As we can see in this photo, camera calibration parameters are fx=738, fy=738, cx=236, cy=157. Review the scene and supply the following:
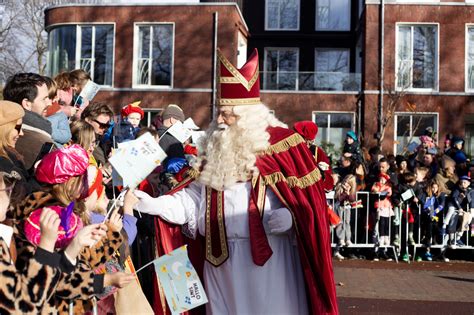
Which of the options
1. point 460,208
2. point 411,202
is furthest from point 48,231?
point 460,208

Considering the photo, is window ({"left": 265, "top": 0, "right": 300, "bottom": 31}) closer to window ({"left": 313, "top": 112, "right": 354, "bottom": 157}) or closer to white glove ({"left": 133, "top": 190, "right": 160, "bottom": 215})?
window ({"left": 313, "top": 112, "right": 354, "bottom": 157})

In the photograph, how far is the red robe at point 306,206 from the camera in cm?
504

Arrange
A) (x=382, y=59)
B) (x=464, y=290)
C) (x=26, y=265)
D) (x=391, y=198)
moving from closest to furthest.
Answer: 1. (x=26, y=265)
2. (x=464, y=290)
3. (x=391, y=198)
4. (x=382, y=59)

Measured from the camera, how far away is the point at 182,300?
452 centimetres

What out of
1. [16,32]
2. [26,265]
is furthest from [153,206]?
[16,32]

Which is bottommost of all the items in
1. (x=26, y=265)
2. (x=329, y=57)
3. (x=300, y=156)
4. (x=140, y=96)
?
(x=26, y=265)

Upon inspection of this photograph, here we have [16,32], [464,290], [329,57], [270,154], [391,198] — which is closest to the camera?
[270,154]

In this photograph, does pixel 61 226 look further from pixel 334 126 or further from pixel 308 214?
pixel 334 126

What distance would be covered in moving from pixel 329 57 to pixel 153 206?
32099 mm

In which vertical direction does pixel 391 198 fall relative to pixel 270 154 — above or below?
below

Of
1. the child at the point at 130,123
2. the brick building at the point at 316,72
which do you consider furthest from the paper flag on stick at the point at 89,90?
the brick building at the point at 316,72

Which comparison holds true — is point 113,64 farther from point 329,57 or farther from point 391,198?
point 391,198

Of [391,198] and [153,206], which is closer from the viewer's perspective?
[153,206]

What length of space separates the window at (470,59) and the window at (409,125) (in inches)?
69.4
